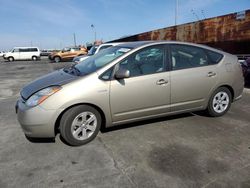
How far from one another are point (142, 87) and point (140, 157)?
1140mm

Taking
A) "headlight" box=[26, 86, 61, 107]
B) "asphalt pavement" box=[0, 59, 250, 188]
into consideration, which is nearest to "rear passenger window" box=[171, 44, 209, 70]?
"asphalt pavement" box=[0, 59, 250, 188]

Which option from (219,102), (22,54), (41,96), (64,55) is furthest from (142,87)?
(22,54)

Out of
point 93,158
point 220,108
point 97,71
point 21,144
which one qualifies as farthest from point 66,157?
point 220,108

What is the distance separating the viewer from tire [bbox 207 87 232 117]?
4.54 meters

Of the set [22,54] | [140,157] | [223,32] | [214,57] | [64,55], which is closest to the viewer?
[140,157]

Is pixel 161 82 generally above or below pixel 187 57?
below

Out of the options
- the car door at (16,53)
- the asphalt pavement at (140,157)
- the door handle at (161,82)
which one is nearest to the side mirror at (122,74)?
the door handle at (161,82)

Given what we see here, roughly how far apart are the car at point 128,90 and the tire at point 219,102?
0.7 inches

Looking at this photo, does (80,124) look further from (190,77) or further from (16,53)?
(16,53)

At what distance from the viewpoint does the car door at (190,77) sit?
4066 millimetres

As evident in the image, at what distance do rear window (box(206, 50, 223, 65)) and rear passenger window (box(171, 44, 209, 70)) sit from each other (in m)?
0.10

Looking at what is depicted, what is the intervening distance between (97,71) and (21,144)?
Result: 5.46 ft

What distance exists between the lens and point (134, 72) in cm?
375

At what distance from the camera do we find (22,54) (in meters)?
33.7
